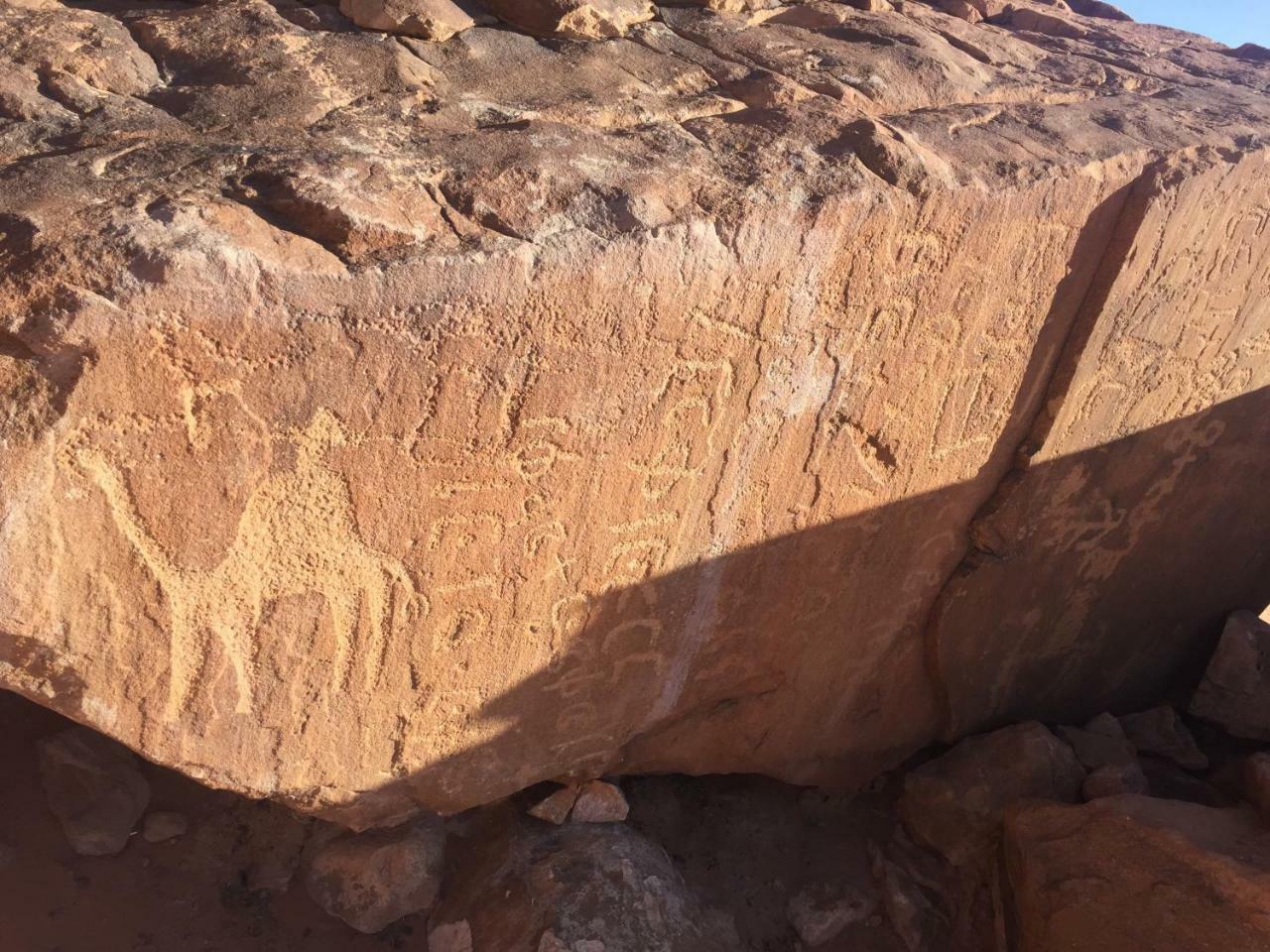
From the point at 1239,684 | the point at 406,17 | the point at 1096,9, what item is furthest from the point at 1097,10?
the point at 406,17

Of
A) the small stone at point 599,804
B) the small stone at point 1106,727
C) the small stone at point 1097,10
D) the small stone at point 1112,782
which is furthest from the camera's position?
the small stone at point 1097,10

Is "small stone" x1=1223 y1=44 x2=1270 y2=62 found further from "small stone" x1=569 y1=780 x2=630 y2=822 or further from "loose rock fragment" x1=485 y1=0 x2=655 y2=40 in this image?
"small stone" x1=569 y1=780 x2=630 y2=822

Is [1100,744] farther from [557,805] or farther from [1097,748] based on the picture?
[557,805]

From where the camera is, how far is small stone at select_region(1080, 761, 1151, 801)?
3500mm

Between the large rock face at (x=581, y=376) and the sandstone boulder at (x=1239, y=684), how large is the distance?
735 millimetres

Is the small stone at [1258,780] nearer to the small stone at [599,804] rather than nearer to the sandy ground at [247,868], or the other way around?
the sandy ground at [247,868]

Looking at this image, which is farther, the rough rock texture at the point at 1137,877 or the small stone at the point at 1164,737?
the small stone at the point at 1164,737

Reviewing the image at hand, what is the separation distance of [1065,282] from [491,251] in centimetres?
175

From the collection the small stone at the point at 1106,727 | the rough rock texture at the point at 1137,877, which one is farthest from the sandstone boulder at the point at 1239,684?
the rough rock texture at the point at 1137,877

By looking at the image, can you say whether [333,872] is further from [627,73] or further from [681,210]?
[627,73]

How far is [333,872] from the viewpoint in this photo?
3078 millimetres

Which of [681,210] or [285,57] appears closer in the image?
[681,210]

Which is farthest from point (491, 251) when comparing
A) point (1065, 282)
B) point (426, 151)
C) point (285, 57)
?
point (1065, 282)

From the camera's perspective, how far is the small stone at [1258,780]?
328 cm
